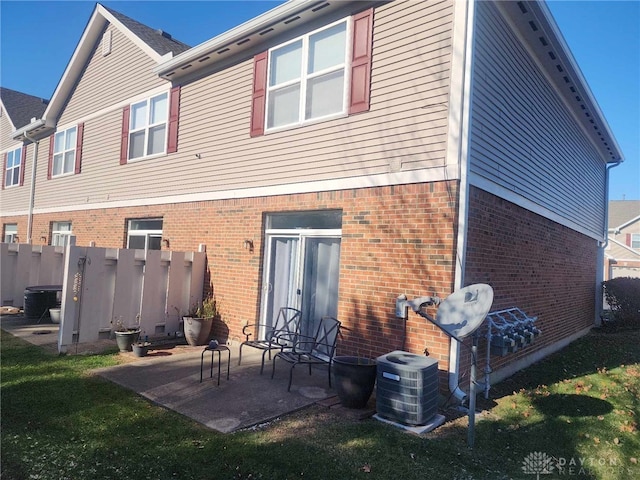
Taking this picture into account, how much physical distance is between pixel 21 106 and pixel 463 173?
21.4 m

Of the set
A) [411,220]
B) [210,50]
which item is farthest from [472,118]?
[210,50]

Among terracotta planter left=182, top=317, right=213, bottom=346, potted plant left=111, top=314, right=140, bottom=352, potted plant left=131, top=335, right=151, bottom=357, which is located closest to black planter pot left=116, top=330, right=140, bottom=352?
potted plant left=111, top=314, right=140, bottom=352

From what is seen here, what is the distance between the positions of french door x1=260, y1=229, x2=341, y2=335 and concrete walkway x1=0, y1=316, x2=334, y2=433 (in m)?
0.90

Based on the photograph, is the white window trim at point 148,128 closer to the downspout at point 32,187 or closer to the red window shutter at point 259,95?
the red window shutter at point 259,95

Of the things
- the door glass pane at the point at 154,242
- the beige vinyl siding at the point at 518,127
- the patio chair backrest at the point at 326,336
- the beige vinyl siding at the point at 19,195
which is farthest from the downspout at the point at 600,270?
the beige vinyl siding at the point at 19,195

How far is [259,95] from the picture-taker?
26.6 feet

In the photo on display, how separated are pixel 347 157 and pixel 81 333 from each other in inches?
202

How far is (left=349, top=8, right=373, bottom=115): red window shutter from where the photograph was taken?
6.48 metres

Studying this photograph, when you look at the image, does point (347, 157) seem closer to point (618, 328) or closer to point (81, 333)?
point (81, 333)

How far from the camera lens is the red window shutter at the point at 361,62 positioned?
21.3 ft

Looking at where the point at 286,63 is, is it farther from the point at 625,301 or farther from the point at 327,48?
the point at 625,301

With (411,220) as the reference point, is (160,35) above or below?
above

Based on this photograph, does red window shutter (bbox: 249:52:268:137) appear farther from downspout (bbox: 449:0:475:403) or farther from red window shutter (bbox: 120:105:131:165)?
red window shutter (bbox: 120:105:131:165)

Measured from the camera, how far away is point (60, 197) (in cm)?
1430
